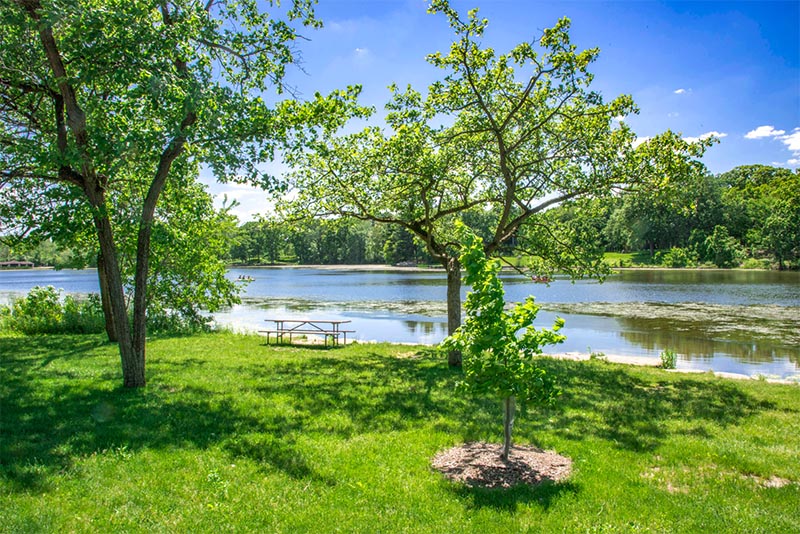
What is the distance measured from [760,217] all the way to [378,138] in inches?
3504

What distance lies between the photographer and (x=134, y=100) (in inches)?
316

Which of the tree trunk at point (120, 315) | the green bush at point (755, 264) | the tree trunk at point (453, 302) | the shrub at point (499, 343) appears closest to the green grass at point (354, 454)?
the tree trunk at point (120, 315)

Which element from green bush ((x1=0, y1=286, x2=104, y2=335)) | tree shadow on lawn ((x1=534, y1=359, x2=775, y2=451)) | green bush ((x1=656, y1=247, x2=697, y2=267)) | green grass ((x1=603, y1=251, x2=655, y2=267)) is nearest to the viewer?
tree shadow on lawn ((x1=534, y1=359, x2=775, y2=451))

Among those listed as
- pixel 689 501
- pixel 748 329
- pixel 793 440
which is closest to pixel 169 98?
pixel 689 501

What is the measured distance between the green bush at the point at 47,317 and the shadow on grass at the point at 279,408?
245 inches

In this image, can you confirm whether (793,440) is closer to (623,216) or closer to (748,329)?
(748,329)

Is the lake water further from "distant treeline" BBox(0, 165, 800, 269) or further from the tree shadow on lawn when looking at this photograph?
"distant treeline" BBox(0, 165, 800, 269)

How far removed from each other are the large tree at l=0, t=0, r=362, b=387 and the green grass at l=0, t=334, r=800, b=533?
2085 millimetres

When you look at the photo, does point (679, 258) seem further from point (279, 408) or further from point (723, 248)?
point (279, 408)

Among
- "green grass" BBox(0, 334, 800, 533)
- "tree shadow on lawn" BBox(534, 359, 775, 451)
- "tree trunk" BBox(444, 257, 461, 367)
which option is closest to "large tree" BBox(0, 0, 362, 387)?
"green grass" BBox(0, 334, 800, 533)

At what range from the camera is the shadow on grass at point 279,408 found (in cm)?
618

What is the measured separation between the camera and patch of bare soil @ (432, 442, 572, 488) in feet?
18.6

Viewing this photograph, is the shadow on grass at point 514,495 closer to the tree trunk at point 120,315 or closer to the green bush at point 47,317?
the tree trunk at point 120,315

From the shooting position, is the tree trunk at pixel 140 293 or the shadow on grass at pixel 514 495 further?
the tree trunk at pixel 140 293
